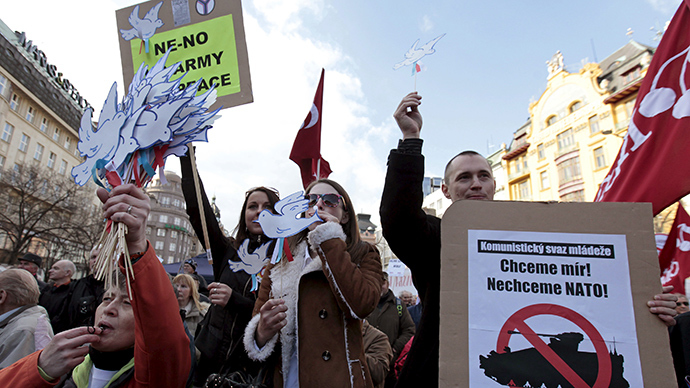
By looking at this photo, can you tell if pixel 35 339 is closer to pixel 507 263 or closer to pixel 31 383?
pixel 31 383

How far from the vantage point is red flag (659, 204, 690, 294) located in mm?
3348

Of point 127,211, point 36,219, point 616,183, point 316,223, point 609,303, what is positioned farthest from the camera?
point 36,219

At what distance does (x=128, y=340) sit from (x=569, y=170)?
32544 mm

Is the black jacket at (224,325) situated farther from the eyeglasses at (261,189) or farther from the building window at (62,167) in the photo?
the building window at (62,167)

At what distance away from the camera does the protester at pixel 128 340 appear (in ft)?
4.71

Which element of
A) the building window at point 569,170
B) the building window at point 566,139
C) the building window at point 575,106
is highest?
the building window at point 575,106

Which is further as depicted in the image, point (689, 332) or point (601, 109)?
point (601, 109)

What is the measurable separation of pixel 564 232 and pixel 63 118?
4809cm

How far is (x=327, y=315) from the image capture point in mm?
1998

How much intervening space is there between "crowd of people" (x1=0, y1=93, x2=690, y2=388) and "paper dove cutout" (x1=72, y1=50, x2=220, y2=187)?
186 mm

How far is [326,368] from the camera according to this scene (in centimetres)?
186

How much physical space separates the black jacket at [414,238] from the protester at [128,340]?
0.92 meters

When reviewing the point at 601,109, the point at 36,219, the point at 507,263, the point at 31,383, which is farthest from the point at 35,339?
the point at 601,109

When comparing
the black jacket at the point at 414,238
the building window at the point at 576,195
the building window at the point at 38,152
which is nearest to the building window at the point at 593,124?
the building window at the point at 576,195
